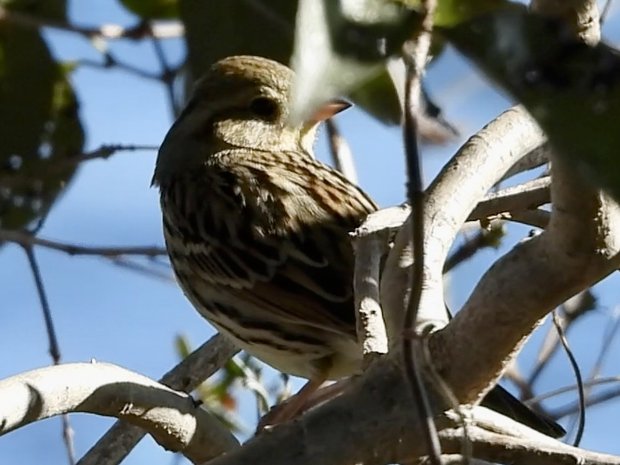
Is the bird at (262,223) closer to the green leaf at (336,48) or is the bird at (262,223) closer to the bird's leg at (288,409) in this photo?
the bird's leg at (288,409)

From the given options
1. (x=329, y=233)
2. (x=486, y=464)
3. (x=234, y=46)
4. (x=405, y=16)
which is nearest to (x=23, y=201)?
(x=234, y=46)

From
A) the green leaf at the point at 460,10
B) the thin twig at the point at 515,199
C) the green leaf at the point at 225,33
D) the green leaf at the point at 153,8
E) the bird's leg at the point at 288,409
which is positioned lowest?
the green leaf at the point at 460,10

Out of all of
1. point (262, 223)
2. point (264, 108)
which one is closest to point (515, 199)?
point (262, 223)

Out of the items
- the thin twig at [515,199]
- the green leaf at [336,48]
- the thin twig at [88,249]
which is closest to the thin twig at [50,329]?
the thin twig at [88,249]

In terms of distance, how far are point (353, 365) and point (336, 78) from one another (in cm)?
245

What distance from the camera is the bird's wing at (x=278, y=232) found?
9.92 feet

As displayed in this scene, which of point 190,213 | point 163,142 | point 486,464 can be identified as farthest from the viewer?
point 163,142

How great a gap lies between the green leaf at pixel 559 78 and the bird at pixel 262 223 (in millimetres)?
1868

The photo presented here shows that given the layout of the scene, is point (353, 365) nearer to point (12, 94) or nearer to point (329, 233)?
point (329, 233)

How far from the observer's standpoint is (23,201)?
2053mm

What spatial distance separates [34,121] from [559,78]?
1.23 metres

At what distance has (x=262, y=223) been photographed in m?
3.25

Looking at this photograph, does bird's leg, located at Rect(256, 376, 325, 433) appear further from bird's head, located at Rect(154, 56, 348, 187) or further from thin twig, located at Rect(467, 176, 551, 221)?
bird's head, located at Rect(154, 56, 348, 187)

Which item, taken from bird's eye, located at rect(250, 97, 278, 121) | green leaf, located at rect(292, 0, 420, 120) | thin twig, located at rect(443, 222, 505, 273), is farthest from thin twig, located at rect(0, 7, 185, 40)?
bird's eye, located at rect(250, 97, 278, 121)
